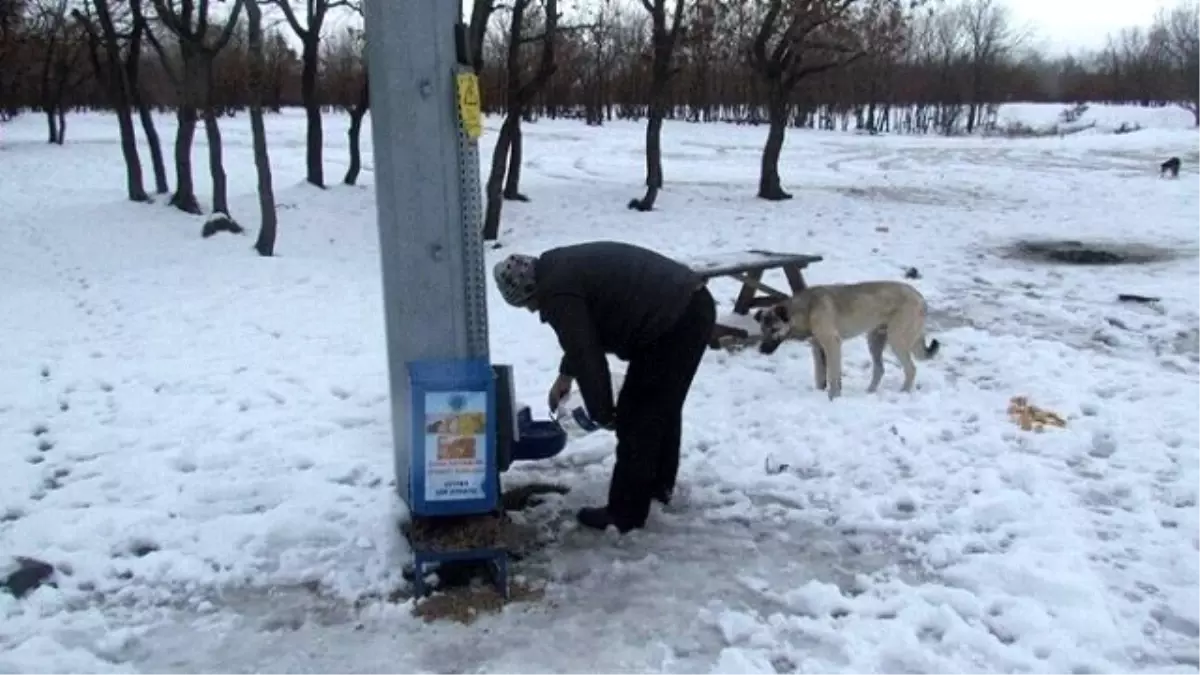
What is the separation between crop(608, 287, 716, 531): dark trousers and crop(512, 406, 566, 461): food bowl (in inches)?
13.5

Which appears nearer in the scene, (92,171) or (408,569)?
(408,569)

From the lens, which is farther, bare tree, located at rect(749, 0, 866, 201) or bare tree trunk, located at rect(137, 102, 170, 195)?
bare tree trunk, located at rect(137, 102, 170, 195)

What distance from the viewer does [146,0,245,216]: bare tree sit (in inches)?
737

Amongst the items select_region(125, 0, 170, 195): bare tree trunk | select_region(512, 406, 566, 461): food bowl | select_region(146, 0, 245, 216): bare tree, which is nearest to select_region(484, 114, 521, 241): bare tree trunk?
select_region(146, 0, 245, 216): bare tree

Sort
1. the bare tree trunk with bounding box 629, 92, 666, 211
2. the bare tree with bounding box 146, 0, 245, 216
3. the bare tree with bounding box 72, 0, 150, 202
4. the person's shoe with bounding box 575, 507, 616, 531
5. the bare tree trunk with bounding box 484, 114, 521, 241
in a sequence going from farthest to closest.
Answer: the bare tree with bounding box 72, 0, 150, 202 < the bare tree trunk with bounding box 629, 92, 666, 211 < the bare tree with bounding box 146, 0, 245, 216 < the bare tree trunk with bounding box 484, 114, 521, 241 < the person's shoe with bounding box 575, 507, 616, 531

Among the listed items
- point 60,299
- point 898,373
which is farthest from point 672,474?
point 60,299

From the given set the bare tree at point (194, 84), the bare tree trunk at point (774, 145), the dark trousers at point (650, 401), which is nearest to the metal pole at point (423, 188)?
the dark trousers at point (650, 401)

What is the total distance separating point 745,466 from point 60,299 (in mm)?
10507

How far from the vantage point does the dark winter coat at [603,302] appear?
211 inches

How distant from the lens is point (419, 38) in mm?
5121

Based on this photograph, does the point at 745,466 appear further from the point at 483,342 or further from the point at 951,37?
the point at 951,37

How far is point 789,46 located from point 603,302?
687 inches

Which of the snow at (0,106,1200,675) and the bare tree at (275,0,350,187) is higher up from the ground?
the bare tree at (275,0,350,187)

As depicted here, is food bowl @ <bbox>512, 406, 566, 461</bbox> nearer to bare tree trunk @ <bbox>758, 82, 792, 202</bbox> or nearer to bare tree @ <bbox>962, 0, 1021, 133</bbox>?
bare tree trunk @ <bbox>758, 82, 792, 202</bbox>
